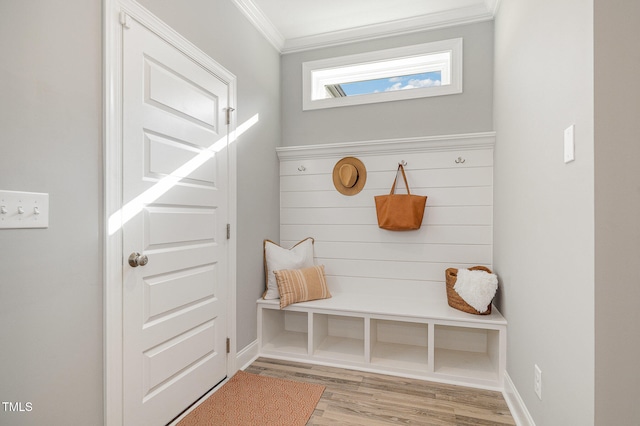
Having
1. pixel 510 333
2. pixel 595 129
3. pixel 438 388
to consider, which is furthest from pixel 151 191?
pixel 510 333

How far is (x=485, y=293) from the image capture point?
2.11 m

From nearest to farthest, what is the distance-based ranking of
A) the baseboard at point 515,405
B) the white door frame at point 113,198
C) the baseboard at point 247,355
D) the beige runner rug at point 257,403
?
the white door frame at point 113,198
the baseboard at point 515,405
the beige runner rug at point 257,403
the baseboard at point 247,355

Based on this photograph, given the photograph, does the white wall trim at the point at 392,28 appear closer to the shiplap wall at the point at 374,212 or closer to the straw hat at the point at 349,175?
the shiplap wall at the point at 374,212

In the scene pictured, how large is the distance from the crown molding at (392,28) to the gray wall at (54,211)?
1.92 m

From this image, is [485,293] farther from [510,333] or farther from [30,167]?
[30,167]

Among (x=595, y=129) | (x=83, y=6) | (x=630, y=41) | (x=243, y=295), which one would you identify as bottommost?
(x=243, y=295)

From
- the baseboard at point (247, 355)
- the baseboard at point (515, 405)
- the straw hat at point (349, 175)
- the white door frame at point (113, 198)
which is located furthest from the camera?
the straw hat at point (349, 175)

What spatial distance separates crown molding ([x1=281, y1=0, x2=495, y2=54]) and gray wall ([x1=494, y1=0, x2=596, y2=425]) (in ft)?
1.43

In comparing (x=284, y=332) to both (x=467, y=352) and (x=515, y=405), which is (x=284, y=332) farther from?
(x=515, y=405)

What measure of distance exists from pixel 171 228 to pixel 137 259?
27cm

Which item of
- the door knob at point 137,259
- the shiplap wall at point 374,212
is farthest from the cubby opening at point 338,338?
the door knob at point 137,259

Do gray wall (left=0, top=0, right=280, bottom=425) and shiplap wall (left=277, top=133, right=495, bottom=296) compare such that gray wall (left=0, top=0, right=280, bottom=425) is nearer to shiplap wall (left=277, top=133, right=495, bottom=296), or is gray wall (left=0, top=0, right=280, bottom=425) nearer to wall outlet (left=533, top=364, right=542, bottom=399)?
shiplap wall (left=277, top=133, right=495, bottom=296)

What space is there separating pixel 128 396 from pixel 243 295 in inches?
39.0

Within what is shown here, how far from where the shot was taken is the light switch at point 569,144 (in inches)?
44.8
